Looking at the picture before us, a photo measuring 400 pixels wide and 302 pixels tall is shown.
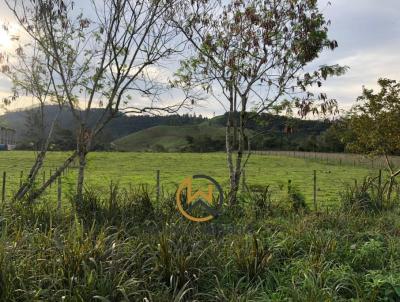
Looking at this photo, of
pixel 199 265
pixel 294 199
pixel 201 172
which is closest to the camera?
pixel 199 265

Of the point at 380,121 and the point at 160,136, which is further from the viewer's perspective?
the point at 160,136

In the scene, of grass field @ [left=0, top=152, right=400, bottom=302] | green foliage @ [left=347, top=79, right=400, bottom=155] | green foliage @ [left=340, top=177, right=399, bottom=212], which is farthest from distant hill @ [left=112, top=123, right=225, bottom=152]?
grass field @ [left=0, top=152, right=400, bottom=302]

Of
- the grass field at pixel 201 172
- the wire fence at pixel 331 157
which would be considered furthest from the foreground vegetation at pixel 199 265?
the wire fence at pixel 331 157

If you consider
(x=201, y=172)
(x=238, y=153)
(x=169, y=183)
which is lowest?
(x=201, y=172)

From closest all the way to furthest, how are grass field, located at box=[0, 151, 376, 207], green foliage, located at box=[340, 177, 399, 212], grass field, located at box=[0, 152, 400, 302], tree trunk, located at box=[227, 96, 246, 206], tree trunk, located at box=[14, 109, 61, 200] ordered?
grass field, located at box=[0, 152, 400, 302]
tree trunk, located at box=[14, 109, 61, 200]
green foliage, located at box=[340, 177, 399, 212]
tree trunk, located at box=[227, 96, 246, 206]
grass field, located at box=[0, 151, 376, 207]

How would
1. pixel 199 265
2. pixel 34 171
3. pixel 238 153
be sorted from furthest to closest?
pixel 238 153 < pixel 34 171 < pixel 199 265

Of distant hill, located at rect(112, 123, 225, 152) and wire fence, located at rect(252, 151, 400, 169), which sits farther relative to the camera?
distant hill, located at rect(112, 123, 225, 152)

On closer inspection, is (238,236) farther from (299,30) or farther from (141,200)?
(299,30)

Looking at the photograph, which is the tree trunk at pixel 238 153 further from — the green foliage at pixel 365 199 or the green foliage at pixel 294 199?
the green foliage at pixel 365 199

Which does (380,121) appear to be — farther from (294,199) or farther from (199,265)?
(199,265)

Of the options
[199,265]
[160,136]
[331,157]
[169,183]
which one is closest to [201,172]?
[169,183]

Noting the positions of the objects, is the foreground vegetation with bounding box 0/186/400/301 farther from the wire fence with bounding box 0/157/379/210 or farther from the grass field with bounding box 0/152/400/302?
the wire fence with bounding box 0/157/379/210

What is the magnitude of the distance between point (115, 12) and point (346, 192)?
7.04 metres

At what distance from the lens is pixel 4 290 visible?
404 cm
